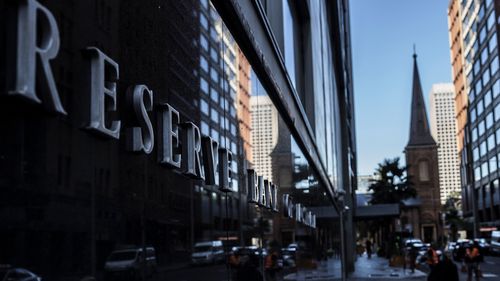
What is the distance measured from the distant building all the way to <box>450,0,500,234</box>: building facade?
14496 mm

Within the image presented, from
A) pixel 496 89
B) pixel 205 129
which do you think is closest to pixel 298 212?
pixel 205 129

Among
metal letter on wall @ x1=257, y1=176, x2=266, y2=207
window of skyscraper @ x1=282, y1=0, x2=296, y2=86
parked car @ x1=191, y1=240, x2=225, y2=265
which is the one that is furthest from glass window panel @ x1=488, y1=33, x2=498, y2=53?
parked car @ x1=191, y1=240, x2=225, y2=265

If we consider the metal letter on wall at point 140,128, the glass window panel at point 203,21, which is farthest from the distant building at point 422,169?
the metal letter on wall at point 140,128

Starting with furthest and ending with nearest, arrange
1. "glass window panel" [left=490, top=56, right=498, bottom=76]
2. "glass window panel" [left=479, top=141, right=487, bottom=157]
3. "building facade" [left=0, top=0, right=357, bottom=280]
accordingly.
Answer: "glass window panel" [left=479, top=141, right=487, bottom=157]
"glass window panel" [left=490, top=56, right=498, bottom=76]
"building facade" [left=0, top=0, right=357, bottom=280]

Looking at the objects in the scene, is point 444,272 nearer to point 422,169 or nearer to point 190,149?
point 190,149

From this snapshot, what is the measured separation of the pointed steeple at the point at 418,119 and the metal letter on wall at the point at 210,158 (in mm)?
121062

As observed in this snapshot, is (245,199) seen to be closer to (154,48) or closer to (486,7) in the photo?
(154,48)

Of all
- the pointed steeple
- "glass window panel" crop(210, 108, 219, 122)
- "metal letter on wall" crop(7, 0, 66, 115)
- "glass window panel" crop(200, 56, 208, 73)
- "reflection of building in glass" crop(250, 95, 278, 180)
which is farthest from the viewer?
the pointed steeple

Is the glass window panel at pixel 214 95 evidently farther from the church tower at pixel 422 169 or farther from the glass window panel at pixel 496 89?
the church tower at pixel 422 169

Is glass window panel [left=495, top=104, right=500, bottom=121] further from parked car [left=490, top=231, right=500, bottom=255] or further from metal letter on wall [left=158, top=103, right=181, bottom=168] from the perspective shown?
metal letter on wall [left=158, top=103, right=181, bottom=168]

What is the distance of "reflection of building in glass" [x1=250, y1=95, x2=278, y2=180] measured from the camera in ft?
25.7

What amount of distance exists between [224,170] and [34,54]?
3285 millimetres

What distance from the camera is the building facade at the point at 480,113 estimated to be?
3369 inches

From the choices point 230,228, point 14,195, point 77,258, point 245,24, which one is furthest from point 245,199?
point 14,195
